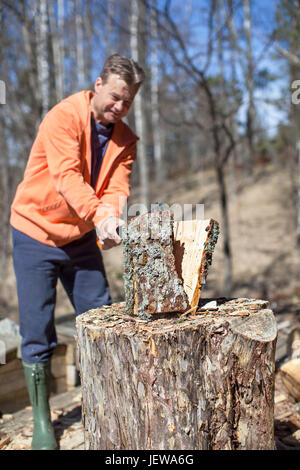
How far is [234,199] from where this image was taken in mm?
15164

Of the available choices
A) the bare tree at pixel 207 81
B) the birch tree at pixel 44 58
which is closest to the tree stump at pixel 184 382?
the bare tree at pixel 207 81

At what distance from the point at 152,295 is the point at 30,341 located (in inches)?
38.0

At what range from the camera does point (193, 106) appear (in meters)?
6.12

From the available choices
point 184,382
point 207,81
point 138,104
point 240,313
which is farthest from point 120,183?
point 138,104

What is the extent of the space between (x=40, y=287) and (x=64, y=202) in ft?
1.68

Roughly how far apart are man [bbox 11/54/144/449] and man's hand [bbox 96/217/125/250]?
0.11 m

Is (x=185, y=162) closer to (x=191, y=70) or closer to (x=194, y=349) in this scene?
(x=191, y=70)

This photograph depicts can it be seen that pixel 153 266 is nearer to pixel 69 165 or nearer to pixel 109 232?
pixel 109 232

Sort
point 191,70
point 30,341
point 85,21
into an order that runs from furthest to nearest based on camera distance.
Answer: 1. point 85,21
2. point 191,70
3. point 30,341

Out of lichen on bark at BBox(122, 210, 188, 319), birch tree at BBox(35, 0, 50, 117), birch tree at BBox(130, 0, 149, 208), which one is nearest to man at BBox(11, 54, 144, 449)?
lichen on bark at BBox(122, 210, 188, 319)

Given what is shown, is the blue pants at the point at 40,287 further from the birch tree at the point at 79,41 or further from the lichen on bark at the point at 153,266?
the birch tree at the point at 79,41

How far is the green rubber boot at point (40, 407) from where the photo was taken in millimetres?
2432

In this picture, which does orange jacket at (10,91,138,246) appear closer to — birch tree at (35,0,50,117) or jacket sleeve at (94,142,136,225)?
jacket sleeve at (94,142,136,225)
